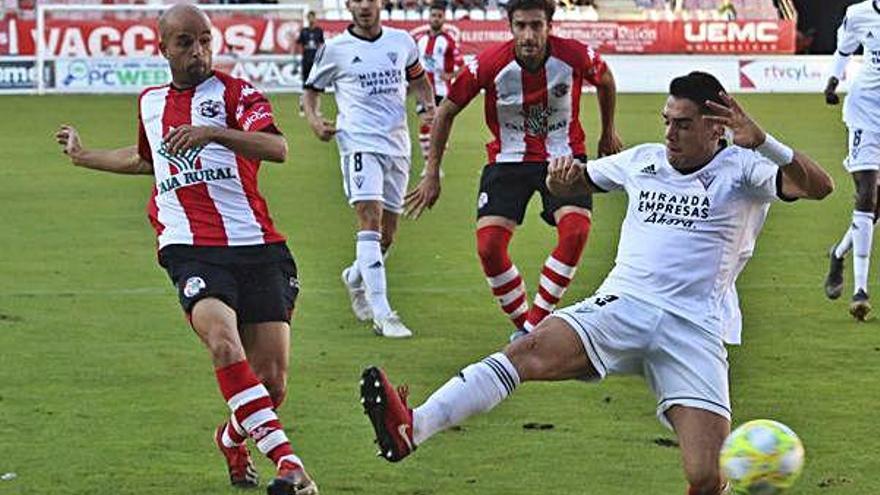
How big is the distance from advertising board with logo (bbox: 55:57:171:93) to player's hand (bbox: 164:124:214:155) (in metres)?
36.1

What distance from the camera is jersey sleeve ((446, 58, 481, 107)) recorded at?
12.0 m

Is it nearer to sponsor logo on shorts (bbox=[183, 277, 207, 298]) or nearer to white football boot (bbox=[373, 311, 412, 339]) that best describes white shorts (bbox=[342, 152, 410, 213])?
white football boot (bbox=[373, 311, 412, 339])

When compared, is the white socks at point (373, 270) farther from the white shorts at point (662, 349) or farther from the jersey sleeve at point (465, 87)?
the white shorts at point (662, 349)

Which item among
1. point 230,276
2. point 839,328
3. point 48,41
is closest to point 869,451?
point 230,276

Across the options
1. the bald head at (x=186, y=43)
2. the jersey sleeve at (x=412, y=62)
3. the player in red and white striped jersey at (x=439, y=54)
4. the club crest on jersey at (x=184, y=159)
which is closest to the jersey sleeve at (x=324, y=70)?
the jersey sleeve at (x=412, y=62)

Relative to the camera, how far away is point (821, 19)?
57906mm

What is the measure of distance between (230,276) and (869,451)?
3.25 m

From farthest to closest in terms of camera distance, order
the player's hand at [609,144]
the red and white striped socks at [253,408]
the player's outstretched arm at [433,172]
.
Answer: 1. the player's hand at [609,144]
2. the player's outstretched arm at [433,172]
3. the red and white striped socks at [253,408]

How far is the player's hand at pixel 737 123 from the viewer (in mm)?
7438

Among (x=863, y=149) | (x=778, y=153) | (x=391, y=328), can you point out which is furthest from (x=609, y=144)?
(x=778, y=153)

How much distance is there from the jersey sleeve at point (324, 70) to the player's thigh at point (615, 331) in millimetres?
6722

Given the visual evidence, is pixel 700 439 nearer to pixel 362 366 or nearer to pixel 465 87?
pixel 362 366

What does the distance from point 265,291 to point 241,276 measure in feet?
0.40

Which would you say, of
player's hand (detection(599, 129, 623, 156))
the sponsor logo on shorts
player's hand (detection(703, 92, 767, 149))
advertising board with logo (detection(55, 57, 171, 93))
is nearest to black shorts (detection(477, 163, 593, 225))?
player's hand (detection(599, 129, 623, 156))
